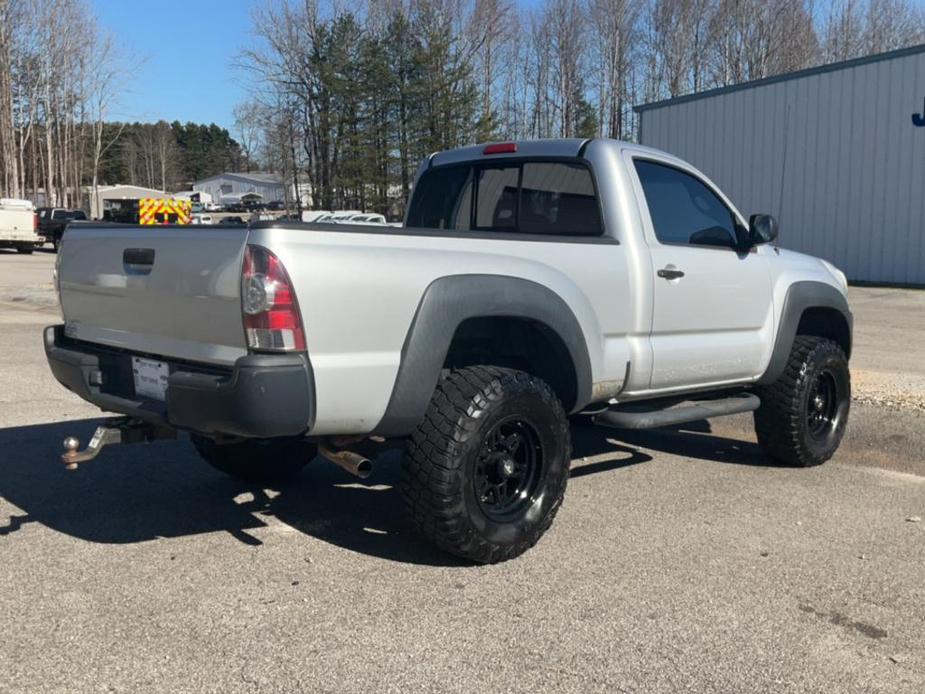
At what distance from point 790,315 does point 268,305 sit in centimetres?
375

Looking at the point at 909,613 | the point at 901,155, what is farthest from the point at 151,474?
the point at 901,155

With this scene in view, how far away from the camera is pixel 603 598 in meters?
3.92

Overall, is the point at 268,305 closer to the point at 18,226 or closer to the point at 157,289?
the point at 157,289

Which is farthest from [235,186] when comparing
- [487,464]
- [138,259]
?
[487,464]

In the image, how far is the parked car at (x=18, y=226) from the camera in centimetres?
3512

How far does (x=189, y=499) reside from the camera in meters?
5.33

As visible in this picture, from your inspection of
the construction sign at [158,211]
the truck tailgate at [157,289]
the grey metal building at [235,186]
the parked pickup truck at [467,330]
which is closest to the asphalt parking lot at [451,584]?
the parked pickup truck at [467,330]

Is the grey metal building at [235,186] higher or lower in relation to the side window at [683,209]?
higher

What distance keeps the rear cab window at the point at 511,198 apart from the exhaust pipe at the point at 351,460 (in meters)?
1.83

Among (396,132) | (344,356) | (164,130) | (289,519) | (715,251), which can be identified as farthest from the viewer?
(164,130)

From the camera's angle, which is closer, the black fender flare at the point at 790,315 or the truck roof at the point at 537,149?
the truck roof at the point at 537,149

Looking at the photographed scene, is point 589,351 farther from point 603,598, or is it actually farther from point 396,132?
point 396,132

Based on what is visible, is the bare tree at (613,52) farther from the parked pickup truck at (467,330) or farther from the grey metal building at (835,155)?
the parked pickup truck at (467,330)

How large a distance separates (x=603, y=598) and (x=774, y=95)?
79.1ft
